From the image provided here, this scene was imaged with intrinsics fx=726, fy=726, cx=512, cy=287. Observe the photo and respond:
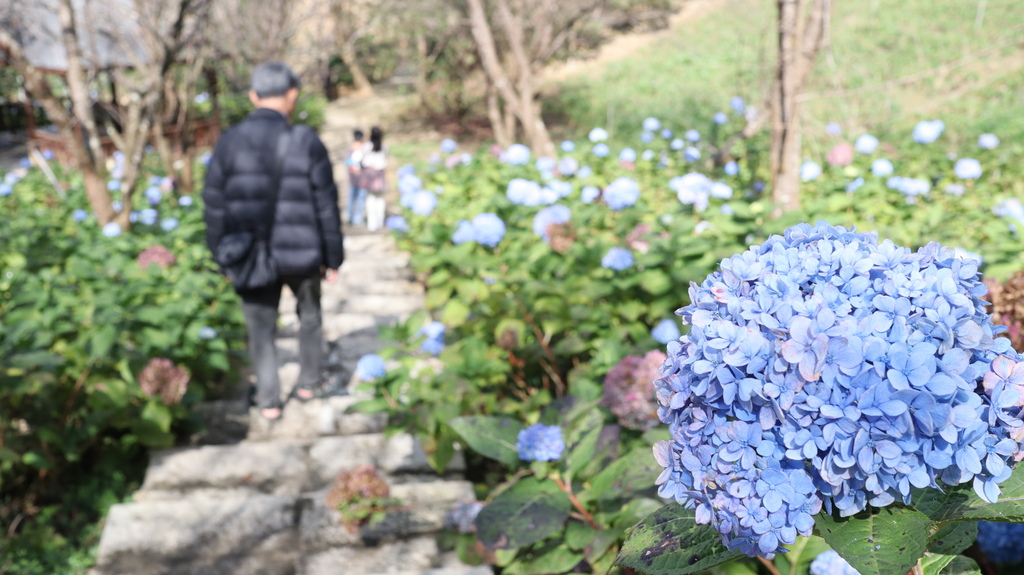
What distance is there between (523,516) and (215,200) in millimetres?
2142

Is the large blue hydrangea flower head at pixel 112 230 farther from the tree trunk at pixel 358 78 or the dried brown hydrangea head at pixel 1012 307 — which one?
the tree trunk at pixel 358 78

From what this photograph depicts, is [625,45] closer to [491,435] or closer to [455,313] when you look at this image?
[455,313]

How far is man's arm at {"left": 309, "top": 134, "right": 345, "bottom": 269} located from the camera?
10.3 ft

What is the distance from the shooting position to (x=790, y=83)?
3695 millimetres

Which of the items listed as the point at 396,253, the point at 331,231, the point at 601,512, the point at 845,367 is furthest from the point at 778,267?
the point at 396,253

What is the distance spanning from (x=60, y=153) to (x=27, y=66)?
8.65 m

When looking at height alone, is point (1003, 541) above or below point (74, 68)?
below

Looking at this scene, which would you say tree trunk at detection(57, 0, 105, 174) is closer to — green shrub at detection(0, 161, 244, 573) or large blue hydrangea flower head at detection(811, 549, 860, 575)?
green shrub at detection(0, 161, 244, 573)

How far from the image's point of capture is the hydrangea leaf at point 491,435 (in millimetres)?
1816

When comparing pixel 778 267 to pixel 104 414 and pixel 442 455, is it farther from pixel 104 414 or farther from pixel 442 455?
pixel 104 414

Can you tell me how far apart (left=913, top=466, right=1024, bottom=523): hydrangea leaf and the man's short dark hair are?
2865 mm

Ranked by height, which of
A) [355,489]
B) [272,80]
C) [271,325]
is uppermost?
[272,80]

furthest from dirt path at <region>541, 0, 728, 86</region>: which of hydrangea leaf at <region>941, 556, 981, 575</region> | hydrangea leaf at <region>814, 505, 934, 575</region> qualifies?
hydrangea leaf at <region>814, 505, 934, 575</region>

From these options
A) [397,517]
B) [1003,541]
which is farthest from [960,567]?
[397,517]
